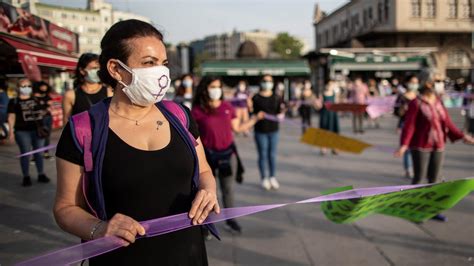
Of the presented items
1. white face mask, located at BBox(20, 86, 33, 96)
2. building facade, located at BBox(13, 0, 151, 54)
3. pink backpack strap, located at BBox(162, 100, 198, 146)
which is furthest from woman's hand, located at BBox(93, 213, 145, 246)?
white face mask, located at BBox(20, 86, 33, 96)

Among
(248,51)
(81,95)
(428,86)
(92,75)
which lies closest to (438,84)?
(428,86)

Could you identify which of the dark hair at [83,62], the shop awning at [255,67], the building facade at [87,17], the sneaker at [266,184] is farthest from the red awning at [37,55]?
the shop awning at [255,67]

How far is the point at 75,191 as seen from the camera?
164 cm

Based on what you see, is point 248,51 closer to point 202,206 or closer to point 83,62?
point 83,62

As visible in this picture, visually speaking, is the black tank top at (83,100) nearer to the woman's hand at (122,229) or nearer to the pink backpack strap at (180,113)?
the pink backpack strap at (180,113)

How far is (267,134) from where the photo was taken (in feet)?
20.7

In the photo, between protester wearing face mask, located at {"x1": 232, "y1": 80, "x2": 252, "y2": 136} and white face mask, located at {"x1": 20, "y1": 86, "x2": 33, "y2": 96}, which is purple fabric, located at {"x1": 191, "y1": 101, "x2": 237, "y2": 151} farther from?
white face mask, located at {"x1": 20, "y1": 86, "x2": 33, "y2": 96}

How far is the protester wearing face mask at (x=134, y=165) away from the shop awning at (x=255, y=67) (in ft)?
86.5

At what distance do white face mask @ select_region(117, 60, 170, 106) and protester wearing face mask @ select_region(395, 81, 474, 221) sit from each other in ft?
12.4

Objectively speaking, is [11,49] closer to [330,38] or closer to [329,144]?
[329,144]

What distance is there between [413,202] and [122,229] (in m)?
2.05

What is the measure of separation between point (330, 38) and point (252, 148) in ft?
149

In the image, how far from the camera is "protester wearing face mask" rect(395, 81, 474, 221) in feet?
15.5

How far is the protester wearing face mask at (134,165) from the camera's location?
1603 millimetres
